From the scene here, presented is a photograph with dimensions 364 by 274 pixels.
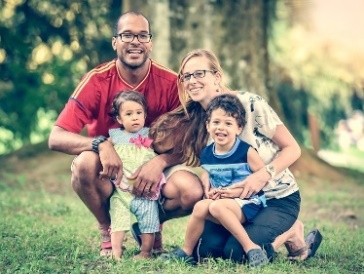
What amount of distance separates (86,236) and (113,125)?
101 centimetres

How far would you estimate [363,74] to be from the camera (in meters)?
12.7

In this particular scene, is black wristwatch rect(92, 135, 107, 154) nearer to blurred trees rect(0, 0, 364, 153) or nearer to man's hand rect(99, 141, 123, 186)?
man's hand rect(99, 141, 123, 186)

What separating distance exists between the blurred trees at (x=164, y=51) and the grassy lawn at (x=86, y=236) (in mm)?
1941

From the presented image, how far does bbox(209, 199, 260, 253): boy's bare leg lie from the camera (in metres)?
4.58

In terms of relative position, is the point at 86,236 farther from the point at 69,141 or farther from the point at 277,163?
the point at 277,163

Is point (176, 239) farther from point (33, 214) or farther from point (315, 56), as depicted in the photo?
point (315, 56)

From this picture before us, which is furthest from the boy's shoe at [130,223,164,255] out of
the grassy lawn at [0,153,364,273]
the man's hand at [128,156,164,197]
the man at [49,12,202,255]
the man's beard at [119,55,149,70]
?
the man's beard at [119,55,149,70]

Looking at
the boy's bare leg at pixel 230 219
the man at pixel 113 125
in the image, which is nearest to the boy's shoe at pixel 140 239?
the man at pixel 113 125

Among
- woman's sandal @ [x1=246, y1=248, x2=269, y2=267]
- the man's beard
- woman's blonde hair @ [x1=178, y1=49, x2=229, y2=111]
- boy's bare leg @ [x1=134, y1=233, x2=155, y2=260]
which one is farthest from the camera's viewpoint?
the man's beard

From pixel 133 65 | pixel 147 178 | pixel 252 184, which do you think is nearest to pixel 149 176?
pixel 147 178

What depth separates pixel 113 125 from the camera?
5.34 metres

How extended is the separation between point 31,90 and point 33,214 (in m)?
4.49

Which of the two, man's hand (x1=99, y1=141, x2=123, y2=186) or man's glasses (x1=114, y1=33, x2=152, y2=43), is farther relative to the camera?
man's glasses (x1=114, y1=33, x2=152, y2=43)

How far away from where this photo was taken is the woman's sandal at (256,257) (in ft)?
14.8
